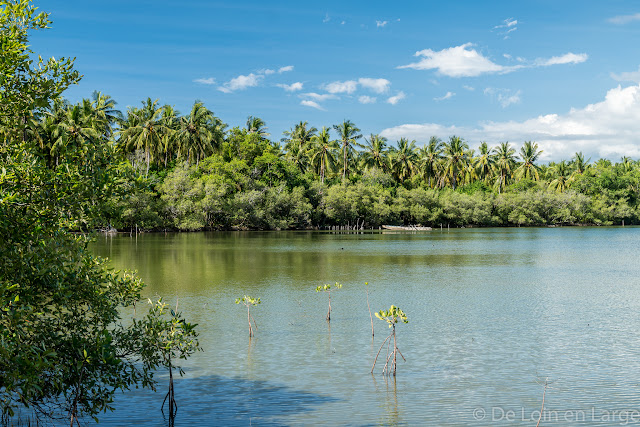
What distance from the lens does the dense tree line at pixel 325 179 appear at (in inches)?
3263

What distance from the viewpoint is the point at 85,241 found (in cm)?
941

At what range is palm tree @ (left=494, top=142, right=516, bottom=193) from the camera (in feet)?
394

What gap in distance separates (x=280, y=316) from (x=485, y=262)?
81.3 ft

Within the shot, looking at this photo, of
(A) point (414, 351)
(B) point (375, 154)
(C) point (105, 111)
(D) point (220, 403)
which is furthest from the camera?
(B) point (375, 154)

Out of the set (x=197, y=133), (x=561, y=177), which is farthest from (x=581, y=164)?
(x=197, y=133)

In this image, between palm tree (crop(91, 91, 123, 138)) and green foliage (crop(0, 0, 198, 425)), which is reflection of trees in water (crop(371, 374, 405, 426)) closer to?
green foliage (crop(0, 0, 198, 425))

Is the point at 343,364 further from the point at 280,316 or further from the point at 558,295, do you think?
the point at 558,295

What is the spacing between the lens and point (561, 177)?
12750 centimetres

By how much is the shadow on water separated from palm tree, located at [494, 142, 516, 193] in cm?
11518

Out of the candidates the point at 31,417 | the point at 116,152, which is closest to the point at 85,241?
→ the point at 116,152

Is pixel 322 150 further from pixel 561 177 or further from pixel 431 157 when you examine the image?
Result: pixel 561 177

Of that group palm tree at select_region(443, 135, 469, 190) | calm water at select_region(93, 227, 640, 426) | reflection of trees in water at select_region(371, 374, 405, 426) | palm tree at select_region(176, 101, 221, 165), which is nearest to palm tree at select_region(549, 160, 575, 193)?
palm tree at select_region(443, 135, 469, 190)

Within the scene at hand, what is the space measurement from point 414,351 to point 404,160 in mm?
103138

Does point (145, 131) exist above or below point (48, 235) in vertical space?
above
